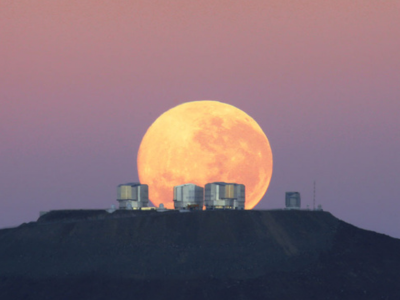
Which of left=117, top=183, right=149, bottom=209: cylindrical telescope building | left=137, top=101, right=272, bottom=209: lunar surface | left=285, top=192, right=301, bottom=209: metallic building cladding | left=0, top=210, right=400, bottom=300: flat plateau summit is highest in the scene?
left=137, top=101, right=272, bottom=209: lunar surface

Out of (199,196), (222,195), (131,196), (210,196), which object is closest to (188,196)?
(199,196)

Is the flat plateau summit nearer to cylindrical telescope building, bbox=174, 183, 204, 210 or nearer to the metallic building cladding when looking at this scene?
cylindrical telescope building, bbox=174, 183, 204, 210

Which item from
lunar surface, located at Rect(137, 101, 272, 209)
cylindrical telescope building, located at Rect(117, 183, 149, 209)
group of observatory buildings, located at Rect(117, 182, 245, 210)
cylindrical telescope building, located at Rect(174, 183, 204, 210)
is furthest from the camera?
cylindrical telescope building, located at Rect(117, 183, 149, 209)

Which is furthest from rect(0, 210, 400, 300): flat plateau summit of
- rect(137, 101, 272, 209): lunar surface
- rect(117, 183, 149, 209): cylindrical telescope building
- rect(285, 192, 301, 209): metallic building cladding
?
rect(285, 192, 301, 209): metallic building cladding

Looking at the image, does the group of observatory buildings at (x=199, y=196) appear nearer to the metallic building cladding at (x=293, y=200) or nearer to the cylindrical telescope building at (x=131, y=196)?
the cylindrical telescope building at (x=131, y=196)

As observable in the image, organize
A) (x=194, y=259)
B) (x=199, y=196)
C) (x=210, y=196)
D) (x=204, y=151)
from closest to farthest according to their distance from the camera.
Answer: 1. (x=194, y=259)
2. (x=210, y=196)
3. (x=199, y=196)
4. (x=204, y=151)

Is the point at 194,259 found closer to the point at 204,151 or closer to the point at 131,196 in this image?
the point at 131,196

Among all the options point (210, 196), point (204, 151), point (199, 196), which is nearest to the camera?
point (210, 196)
